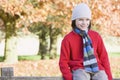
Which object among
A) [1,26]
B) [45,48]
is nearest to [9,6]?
[1,26]

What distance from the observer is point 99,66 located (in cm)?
515

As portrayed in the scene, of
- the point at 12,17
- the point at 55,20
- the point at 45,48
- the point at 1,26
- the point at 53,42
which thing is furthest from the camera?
the point at 45,48

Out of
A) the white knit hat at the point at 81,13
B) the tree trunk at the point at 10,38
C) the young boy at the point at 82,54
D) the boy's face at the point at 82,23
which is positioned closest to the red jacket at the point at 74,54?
the young boy at the point at 82,54

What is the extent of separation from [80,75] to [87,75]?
0.30 feet

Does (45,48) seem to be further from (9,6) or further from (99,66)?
(99,66)

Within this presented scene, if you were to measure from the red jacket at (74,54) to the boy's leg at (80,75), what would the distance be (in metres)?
0.05

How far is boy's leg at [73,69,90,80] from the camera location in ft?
16.4

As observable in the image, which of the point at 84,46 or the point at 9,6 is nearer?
the point at 84,46

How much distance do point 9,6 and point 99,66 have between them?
8.96 m

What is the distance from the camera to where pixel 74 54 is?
5.13 m

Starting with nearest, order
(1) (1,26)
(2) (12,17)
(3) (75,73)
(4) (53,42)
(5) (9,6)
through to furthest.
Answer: (3) (75,73), (5) (9,6), (2) (12,17), (1) (1,26), (4) (53,42)

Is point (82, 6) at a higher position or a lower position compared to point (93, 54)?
higher

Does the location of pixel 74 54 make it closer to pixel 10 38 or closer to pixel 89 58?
pixel 89 58

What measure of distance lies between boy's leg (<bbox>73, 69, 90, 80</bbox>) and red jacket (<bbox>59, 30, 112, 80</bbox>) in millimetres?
49
